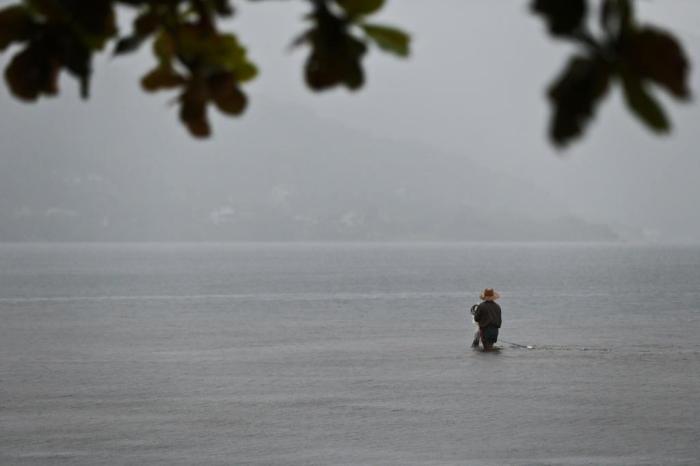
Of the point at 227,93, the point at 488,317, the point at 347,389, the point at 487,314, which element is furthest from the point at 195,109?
the point at 488,317

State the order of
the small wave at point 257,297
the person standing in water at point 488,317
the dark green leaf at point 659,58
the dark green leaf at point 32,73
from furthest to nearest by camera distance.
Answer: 1. the small wave at point 257,297
2. the person standing in water at point 488,317
3. the dark green leaf at point 32,73
4. the dark green leaf at point 659,58

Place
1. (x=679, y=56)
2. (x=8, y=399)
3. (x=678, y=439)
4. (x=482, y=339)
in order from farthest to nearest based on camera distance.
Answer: (x=482, y=339), (x=8, y=399), (x=678, y=439), (x=679, y=56)

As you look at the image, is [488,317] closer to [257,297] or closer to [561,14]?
[561,14]

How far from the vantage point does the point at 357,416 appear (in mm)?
21875

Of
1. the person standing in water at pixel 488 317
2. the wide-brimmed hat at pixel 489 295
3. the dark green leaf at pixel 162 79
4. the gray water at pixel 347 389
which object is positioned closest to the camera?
the dark green leaf at pixel 162 79

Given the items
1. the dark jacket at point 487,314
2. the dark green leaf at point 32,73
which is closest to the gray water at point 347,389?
the dark jacket at point 487,314

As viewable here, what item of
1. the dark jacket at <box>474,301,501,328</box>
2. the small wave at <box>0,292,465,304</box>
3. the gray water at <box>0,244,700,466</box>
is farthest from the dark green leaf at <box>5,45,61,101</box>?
the small wave at <box>0,292,465,304</box>

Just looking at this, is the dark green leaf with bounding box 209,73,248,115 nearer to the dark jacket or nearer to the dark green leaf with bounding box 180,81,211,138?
the dark green leaf with bounding box 180,81,211,138

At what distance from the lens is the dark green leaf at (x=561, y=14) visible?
4.82ft

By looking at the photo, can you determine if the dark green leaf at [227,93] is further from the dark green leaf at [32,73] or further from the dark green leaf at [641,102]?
the dark green leaf at [641,102]

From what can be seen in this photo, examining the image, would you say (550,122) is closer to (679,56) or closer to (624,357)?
(679,56)

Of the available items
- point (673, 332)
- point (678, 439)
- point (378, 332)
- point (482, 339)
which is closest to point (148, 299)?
point (378, 332)

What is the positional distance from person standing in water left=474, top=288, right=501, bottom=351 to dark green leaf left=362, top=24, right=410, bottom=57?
2762 centimetres

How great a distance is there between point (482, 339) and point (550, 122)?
33542mm
